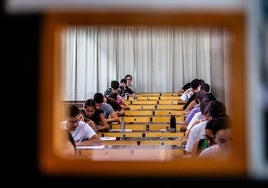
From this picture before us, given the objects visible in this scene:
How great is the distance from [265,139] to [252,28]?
439mm

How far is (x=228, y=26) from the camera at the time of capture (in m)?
1.74

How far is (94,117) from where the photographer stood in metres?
5.86

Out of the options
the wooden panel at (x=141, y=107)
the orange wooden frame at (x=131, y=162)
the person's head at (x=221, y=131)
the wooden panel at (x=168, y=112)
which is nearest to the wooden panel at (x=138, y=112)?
the wooden panel at (x=168, y=112)

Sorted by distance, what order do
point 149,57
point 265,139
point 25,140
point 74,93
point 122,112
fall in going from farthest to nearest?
point 149,57, point 74,93, point 122,112, point 25,140, point 265,139

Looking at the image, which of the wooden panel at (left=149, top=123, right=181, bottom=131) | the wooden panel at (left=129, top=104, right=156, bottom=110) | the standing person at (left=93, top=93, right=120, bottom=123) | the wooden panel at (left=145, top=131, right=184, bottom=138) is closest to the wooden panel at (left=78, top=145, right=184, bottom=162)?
the wooden panel at (left=145, top=131, right=184, bottom=138)

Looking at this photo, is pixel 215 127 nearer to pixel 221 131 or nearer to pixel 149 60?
pixel 221 131

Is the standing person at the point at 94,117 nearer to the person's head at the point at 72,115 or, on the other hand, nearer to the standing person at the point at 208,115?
the person's head at the point at 72,115

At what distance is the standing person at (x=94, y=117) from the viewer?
554cm

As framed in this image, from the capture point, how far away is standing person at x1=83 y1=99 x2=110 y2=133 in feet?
18.2

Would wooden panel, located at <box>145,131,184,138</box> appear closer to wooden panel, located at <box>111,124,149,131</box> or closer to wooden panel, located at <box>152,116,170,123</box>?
→ wooden panel, located at <box>111,124,149,131</box>

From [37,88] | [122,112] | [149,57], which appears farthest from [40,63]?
[149,57]

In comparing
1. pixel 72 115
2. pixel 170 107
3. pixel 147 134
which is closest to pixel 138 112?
pixel 170 107

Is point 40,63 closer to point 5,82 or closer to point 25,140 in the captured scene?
point 5,82

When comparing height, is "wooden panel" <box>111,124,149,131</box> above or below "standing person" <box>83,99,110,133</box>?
below
